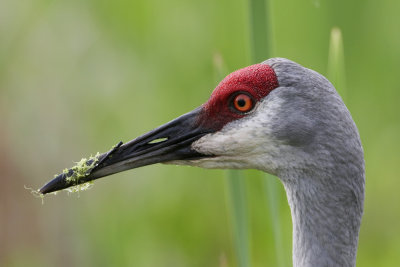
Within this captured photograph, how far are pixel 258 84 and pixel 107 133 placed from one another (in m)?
2.56

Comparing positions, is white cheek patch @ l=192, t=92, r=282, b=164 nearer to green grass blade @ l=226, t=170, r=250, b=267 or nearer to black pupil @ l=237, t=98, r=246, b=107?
black pupil @ l=237, t=98, r=246, b=107

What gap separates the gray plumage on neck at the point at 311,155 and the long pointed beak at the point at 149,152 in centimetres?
16

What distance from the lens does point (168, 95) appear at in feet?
17.7

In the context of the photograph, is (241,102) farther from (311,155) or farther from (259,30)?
(259,30)

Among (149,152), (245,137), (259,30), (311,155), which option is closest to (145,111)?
(259,30)

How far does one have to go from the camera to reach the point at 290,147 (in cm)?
279

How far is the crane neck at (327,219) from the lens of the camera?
2768 millimetres

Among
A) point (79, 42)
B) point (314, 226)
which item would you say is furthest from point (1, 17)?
point (314, 226)

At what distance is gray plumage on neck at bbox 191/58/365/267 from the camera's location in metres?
2.74

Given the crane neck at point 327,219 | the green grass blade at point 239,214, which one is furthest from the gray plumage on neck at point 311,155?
the green grass blade at point 239,214

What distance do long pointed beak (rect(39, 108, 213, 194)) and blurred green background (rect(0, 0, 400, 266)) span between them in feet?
5.98

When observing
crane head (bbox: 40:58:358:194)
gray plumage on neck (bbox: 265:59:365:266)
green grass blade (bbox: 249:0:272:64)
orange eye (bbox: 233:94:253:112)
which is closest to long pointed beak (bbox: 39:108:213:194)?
crane head (bbox: 40:58:358:194)

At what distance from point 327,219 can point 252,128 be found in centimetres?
42

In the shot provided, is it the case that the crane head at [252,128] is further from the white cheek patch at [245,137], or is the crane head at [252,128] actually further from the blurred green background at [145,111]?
the blurred green background at [145,111]
